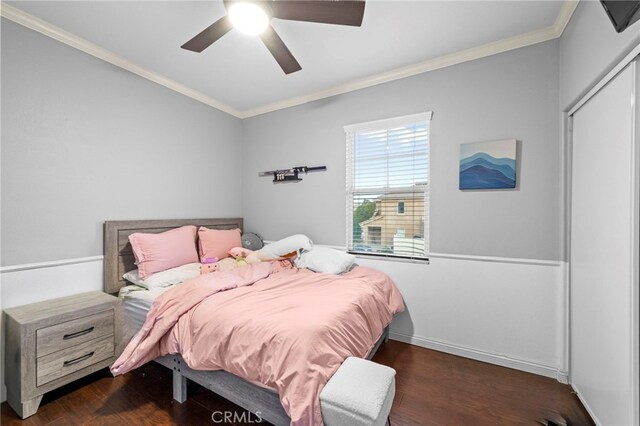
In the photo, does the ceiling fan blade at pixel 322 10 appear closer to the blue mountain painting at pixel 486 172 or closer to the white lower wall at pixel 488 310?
the blue mountain painting at pixel 486 172

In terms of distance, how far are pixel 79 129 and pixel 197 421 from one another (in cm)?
242

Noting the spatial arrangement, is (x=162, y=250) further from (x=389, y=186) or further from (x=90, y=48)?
(x=389, y=186)

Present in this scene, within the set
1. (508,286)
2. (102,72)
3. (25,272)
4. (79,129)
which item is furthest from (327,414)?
(102,72)

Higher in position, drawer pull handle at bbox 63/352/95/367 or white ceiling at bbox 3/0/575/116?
white ceiling at bbox 3/0/575/116

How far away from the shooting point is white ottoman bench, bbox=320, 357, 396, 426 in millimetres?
1079

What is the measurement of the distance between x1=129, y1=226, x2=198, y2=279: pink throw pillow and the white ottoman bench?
6.40 ft

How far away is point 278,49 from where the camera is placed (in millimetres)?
1865

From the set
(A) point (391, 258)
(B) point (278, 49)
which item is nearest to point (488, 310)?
(A) point (391, 258)

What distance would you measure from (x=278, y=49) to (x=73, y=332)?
2.43 m

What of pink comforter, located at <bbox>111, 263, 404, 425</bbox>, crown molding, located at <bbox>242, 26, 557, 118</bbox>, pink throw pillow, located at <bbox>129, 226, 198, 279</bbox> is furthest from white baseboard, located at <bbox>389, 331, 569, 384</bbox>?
crown molding, located at <bbox>242, 26, 557, 118</bbox>

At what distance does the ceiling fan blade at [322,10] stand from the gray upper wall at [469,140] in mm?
1391

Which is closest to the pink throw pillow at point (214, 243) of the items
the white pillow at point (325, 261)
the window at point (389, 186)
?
the white pillow at point (325, 261)

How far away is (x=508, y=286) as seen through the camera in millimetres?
2240

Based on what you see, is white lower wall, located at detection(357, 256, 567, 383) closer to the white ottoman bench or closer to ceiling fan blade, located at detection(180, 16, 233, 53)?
the white ottoman bench
